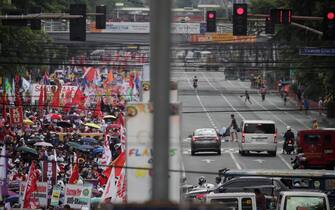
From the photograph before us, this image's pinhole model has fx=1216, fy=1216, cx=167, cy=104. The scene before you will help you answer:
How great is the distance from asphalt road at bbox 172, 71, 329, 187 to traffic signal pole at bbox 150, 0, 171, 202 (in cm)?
1343

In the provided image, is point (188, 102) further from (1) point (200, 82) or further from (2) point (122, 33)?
(1) point (200, 82)

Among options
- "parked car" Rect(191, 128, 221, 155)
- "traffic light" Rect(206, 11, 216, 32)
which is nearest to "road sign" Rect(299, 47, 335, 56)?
"traffic light" Rect(206, 11, 216, 32)

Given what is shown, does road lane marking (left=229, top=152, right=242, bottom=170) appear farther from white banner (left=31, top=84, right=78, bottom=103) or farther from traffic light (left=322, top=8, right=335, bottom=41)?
traffic light (left=322, top=8, right=335, bottom=41)

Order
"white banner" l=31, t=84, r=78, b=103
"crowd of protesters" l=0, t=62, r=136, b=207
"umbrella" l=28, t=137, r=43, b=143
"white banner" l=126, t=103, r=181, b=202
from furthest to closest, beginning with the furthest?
"white banner" l=31, t=84, r=78, b=103, "umbrella" l=28, t=137, r=43, b=143, "crowd of protesters" l=0, t=62, r=136, b=207, "white banner" l=126, t=103, r=181, b=202

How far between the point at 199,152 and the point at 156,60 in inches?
1738

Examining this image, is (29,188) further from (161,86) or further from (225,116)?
(225,116)

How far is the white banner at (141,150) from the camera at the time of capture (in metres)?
15.2

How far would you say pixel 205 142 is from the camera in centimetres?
5447

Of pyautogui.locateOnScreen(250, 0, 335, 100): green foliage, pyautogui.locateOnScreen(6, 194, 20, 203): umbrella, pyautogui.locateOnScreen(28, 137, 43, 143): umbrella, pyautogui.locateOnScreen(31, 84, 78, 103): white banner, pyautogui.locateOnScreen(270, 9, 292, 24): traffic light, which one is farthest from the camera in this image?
pyautogui.locateOnScreen(31, 84, 78, 103): white banner

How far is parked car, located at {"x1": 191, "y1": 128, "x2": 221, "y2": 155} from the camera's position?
54.2 m

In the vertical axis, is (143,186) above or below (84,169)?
above

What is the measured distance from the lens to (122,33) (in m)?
106

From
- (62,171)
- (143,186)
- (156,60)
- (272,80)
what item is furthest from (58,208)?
(272,80)

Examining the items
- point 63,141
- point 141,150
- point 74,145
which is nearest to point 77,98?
point 63,141
